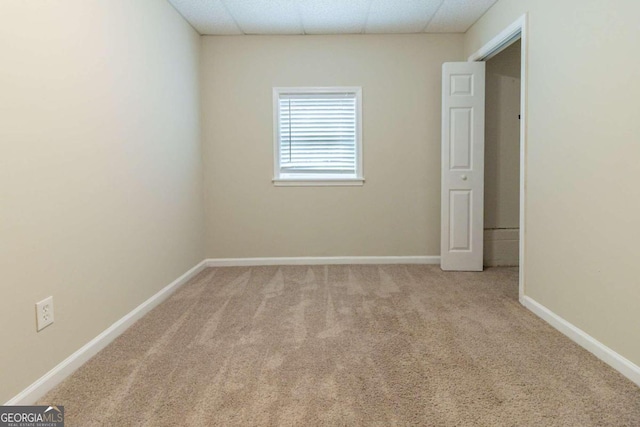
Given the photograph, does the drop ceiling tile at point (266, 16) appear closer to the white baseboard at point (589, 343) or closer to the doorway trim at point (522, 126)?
the doorway trim at point (522, 126)

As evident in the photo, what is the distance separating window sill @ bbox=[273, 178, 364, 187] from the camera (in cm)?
448

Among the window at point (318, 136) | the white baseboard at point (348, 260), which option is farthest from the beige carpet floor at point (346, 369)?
the window at point (318, 136)

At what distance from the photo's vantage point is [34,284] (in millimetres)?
1789

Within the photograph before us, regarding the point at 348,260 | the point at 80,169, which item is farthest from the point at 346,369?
the point at 348,260

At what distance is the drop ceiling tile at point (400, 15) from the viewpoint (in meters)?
3.62

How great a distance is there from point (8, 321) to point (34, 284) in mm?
203

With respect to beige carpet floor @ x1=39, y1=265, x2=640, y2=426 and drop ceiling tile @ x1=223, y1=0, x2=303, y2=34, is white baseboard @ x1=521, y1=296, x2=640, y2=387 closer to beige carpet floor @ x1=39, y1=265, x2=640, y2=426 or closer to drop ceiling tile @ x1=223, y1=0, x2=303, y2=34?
beige carpet floor @ x1=39, y1=265, x2=640, y2=426

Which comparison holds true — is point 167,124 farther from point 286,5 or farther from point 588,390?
point 588,390

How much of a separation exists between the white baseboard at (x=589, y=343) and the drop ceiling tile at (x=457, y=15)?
2608 millimetres

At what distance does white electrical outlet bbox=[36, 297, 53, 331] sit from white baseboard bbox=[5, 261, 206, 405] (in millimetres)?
228

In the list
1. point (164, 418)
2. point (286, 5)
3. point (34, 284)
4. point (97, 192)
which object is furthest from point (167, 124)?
point (164, 418)

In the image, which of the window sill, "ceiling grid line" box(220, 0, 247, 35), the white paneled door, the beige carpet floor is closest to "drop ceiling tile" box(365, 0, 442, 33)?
the white paneled door

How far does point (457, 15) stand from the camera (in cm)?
390

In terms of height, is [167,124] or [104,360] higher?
[167,124]
